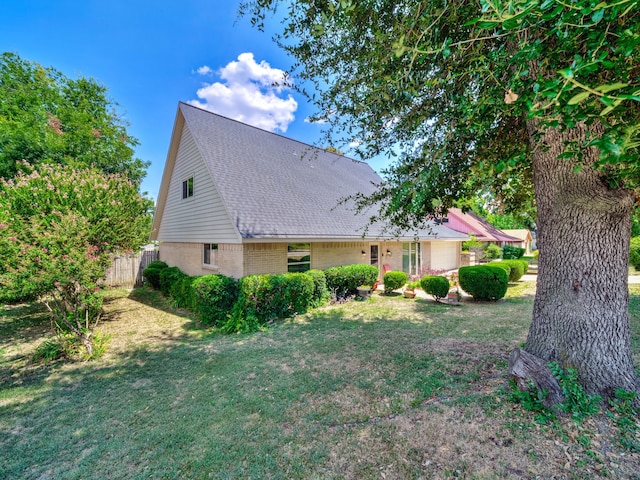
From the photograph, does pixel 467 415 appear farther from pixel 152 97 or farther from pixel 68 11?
pixel 152 97

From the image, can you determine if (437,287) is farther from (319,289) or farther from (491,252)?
(491,252)

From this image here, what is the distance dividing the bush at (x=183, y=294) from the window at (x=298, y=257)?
342 cm

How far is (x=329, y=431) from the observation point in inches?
127

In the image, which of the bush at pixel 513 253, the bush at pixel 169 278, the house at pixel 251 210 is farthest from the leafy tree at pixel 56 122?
the bush at pixel 513 253

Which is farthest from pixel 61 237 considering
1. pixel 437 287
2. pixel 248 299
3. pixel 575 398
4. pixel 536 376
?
pixel 437 287

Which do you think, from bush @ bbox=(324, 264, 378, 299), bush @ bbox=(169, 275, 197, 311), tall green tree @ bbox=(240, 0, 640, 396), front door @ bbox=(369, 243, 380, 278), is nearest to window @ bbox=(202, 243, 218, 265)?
bush @ bbox=(169, 275, 197, 311)

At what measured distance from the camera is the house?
9141mm

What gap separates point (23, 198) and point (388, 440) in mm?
8655

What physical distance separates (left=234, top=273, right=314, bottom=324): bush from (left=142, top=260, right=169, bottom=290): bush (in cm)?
727

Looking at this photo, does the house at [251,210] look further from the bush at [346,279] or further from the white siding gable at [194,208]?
the bush at [346,279]

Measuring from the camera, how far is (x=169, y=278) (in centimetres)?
1134

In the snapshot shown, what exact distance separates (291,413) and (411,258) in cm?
1370

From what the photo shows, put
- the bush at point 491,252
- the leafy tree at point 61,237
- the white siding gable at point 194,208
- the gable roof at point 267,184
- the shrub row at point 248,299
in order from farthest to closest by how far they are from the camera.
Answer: the bush at point 491,252, the white siding gable at point 194,208, the gable roof at point 267,184, the shrub row at point 248,299, the leafy tree at point 61,237

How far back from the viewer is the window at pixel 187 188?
11.5m
